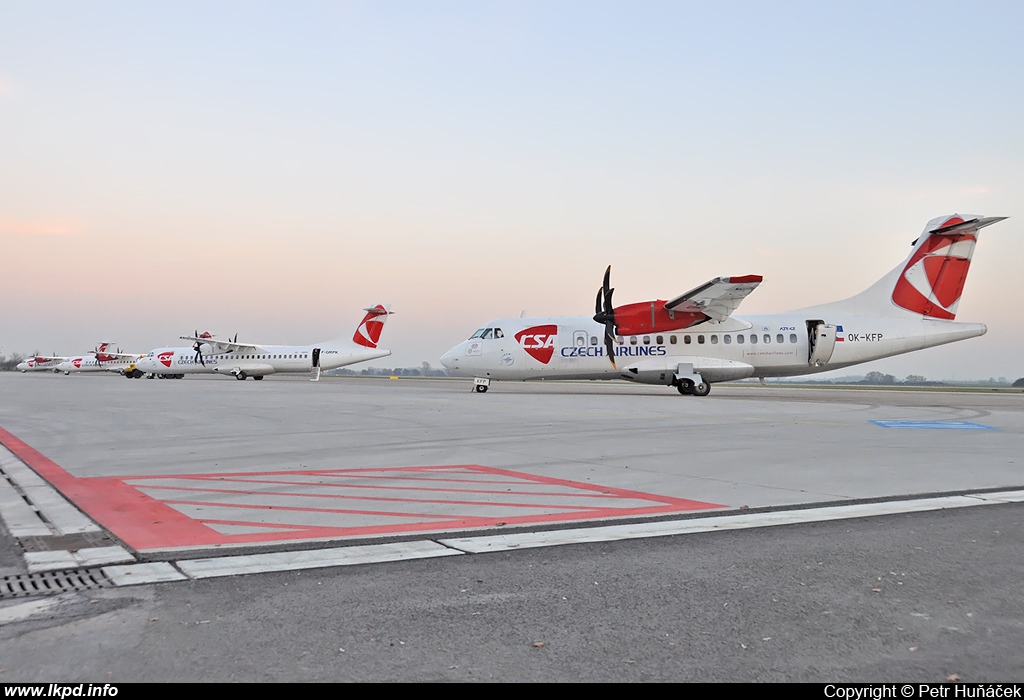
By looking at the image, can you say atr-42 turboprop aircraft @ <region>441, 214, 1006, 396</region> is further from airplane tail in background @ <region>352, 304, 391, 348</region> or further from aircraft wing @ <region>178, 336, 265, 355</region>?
aircraft wing @ <region>178, 336, 265, 355</region>

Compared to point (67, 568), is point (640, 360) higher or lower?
higher

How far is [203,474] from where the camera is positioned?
33.5ft

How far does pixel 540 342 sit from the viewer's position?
34.9m

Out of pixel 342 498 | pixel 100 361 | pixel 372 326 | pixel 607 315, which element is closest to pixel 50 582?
pixel 342 498

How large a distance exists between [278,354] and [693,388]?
42.7 meters

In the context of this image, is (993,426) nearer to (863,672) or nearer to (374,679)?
(863,672)

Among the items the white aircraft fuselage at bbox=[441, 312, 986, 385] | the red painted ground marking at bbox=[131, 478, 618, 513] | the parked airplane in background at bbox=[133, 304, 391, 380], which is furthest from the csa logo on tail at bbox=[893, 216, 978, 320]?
the parked airplane in background at bbox=[133, 304, 391, 380]

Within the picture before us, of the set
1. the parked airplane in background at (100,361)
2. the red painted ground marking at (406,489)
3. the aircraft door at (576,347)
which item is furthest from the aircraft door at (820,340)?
the parked airplane in background at (100,361)

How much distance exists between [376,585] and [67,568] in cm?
234

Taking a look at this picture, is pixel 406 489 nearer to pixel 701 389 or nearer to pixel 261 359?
pixel 701 389

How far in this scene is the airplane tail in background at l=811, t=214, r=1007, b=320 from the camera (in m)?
33.6

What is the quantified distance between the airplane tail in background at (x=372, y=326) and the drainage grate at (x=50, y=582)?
196 feet
